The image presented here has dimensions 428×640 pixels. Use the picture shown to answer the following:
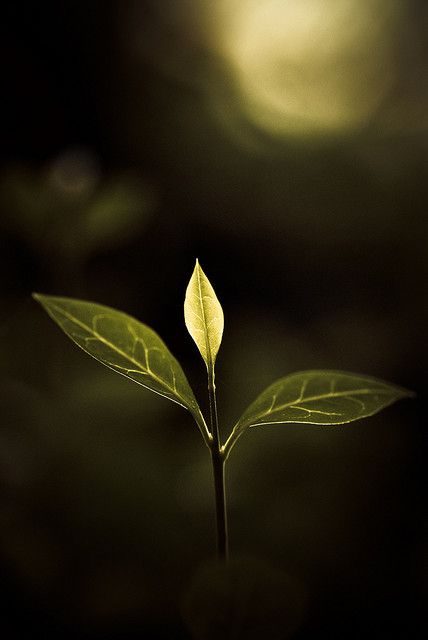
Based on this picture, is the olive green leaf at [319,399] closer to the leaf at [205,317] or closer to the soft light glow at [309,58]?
the leaf at [205,317]

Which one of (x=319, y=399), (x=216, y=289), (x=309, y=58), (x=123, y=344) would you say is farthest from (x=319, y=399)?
(x=309, y=58)

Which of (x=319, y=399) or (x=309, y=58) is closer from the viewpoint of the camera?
(x=319, y=399)

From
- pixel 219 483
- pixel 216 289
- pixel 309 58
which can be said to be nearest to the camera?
pixel 219 483

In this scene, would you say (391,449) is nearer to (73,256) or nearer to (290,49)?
(73,256)

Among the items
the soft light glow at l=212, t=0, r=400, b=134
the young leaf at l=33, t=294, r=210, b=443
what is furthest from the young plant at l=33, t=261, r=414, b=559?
the soft light glow at l=212, t=0, r=400, b=134

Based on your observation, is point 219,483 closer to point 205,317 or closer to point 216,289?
point 205,317

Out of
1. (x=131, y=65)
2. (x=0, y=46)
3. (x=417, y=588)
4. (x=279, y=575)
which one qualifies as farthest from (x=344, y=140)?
(x=279, y=575)
